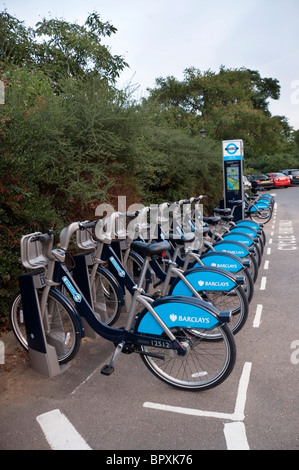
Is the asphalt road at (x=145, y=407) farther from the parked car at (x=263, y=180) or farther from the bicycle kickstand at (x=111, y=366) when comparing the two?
the parked car at (x=263, y=180)

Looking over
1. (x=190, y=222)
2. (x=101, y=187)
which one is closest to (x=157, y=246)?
(x=190, y=222)

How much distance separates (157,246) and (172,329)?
0.62 metres

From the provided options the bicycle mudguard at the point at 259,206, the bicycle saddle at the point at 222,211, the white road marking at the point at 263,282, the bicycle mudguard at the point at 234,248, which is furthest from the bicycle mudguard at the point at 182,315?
the bicycle mudguard at the point at 259,206

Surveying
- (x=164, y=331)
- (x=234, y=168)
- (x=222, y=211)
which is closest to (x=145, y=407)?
(x=164, y=331)

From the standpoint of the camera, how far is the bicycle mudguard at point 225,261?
4.04 m

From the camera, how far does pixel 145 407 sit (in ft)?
8.84

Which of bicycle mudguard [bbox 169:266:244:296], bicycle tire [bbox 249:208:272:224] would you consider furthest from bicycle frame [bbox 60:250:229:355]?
bicycle tire [bbox 249:208:272:224]

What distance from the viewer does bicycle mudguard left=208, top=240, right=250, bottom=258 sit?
4.68m

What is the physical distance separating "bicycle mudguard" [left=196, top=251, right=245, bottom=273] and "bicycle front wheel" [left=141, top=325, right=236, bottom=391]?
902 mm

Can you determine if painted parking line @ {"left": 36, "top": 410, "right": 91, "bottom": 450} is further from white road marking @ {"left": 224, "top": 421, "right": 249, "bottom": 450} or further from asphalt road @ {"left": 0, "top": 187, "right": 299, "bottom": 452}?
white road marking @ {"left": 224, "top": 421, "right": 249, "bottom": 450}

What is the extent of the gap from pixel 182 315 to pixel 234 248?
2.18m

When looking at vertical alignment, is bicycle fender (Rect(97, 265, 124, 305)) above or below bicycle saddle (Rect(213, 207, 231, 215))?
below

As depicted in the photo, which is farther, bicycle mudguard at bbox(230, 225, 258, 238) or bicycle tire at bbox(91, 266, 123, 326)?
bicycle mudguard at bbox(230, 225, 258, 238)

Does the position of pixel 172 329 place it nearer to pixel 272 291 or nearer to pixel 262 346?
pixel 262 346
